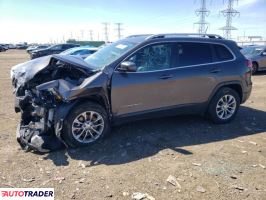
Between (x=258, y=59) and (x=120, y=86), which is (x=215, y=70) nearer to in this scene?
(x=120, y=86)

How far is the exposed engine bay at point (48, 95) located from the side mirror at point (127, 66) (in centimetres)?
40

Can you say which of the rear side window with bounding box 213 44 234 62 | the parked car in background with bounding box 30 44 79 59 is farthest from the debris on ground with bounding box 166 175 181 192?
the parked car in background with bounding box 30 44 79 59

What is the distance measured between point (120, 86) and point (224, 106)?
2654mm

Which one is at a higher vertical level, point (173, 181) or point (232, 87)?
point (232, 87)

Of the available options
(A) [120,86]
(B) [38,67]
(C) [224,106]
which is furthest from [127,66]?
(C) [224,106]

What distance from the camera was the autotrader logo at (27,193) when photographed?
3.74m

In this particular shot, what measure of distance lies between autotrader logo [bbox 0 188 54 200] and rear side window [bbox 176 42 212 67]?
3.42 m

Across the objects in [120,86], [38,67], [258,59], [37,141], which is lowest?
[37,141]

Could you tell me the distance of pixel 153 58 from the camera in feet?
18.5

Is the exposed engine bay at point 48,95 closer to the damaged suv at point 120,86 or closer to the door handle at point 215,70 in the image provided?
the damaged suv at point 120,86

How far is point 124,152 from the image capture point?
5023mm

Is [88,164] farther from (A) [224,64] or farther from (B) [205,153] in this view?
(A) [224,64]

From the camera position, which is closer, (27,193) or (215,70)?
(27,193)

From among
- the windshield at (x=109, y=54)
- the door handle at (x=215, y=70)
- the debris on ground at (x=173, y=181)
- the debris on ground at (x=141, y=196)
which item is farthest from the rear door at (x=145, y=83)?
the debris on ground at (x=141, y=196)
